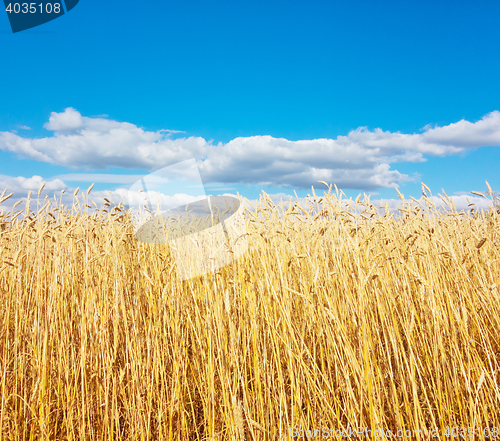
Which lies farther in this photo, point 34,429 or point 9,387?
point 9,387

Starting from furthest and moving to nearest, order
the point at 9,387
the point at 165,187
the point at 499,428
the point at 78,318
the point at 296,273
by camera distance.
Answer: the point at 165,187 < the point at 296,273 < the point at 78,318 < the point at 9,387 < the point at 499,428

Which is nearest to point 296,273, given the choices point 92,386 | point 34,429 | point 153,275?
point 153,275

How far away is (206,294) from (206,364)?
39cm

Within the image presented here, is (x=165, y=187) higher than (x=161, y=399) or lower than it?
higher

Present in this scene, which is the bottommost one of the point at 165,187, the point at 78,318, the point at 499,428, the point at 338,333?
the point at 499,428

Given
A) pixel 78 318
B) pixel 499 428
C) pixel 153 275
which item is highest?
pixel 153 275

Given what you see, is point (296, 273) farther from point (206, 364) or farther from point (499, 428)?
point (499, 428)

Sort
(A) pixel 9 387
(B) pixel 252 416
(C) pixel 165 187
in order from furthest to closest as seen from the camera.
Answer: (C) pixel 165 187 → (A) pixel 9 387 → (B) pixel 252 416

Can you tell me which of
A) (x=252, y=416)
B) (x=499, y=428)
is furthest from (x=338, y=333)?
(x=499, y=428)

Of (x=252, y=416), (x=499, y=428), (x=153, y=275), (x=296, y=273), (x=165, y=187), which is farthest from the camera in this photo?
(x=165, y=187)

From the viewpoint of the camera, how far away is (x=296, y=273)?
7.39 feet

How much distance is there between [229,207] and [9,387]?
1.97 meters

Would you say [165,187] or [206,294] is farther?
[165,187]

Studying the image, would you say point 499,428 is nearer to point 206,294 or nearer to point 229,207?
point 206,294
